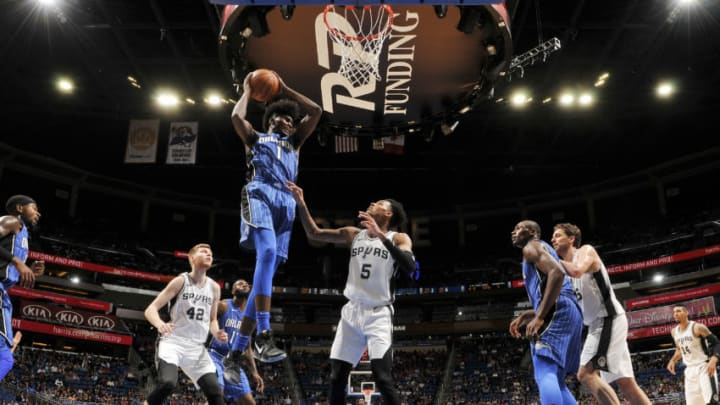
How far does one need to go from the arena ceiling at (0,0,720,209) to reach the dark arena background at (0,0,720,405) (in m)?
0.10

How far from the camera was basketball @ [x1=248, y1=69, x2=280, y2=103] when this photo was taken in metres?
5.42

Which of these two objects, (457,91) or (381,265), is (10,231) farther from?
(457,91)

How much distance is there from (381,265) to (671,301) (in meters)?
24.2

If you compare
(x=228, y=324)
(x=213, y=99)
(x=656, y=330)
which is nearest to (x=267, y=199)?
(x=228, y=324)

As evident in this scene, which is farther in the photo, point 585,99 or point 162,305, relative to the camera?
point 585,99

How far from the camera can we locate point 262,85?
5426 millimetres

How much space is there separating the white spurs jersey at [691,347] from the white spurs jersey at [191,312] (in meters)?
7.26

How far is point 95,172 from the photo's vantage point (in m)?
29.4

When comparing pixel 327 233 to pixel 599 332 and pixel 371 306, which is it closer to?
pixel 371 306

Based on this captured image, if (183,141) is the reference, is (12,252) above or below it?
below

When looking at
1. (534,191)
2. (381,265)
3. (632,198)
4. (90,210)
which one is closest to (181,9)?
(381,265)

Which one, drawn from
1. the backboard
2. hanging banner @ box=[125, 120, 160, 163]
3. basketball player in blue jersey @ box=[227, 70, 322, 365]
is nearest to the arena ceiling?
the backboard

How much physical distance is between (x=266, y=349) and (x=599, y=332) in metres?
3.20

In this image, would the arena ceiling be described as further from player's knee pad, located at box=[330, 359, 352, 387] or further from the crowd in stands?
the crowd in stands
